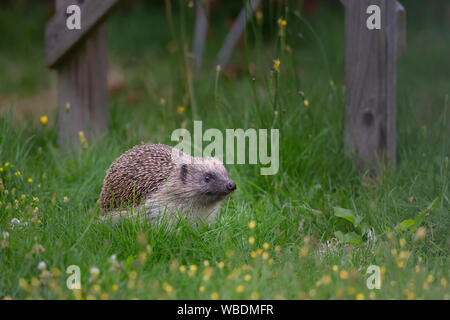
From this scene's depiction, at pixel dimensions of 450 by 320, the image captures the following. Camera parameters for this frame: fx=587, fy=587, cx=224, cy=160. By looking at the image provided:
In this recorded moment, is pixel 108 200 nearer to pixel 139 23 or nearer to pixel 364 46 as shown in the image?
pixel 364 46

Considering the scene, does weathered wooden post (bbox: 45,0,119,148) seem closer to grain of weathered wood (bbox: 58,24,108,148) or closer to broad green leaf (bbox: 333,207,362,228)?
grain of weathered wood (bbox: 58,24,108,148)

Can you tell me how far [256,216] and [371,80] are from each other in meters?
1.64

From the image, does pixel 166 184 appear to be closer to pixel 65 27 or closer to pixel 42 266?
pixel 42 266

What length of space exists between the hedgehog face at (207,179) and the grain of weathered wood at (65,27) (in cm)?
174

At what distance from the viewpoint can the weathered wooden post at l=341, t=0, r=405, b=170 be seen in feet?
16.3

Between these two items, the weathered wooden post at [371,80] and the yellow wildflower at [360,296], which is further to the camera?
the weathered wooden post at [371,80]

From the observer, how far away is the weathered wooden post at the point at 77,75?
5.54 m

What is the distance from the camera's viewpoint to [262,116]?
5309mm

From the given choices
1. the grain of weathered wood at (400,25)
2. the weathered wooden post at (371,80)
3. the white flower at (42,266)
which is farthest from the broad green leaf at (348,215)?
the white flower at (42,266)

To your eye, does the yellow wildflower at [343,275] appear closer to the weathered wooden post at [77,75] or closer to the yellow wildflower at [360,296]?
the yellow wildflower at [360,296]

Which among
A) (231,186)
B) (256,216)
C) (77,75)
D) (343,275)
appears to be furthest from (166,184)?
(77,75)

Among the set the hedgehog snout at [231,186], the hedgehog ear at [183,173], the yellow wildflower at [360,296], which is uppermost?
the hedgehog ear at [183,173]

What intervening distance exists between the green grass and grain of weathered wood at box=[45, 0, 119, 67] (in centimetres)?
81

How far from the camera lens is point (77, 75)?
19.1ft
